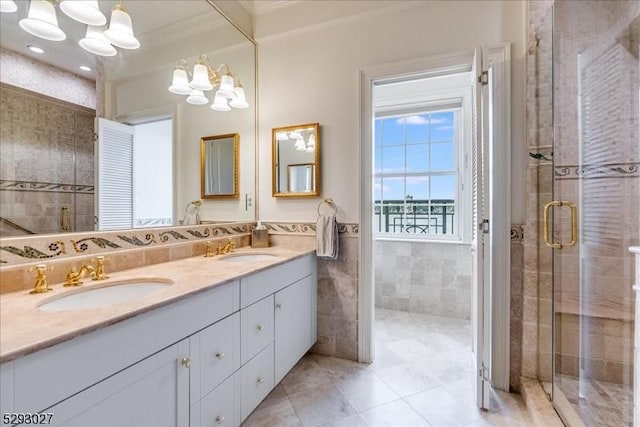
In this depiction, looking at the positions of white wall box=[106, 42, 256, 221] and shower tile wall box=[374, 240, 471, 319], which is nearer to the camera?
white wall box=[106, 42, 256, 221]

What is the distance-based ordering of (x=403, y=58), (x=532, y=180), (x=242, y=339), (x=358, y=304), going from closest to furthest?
(x=242, y=339) → (x=532, y=180) → (x=403, y=58) → (x=358, y=304)

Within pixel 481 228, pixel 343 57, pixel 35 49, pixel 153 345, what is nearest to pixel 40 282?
pixel 153 345

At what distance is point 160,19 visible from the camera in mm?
1731

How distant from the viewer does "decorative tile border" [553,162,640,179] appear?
65.0 inches

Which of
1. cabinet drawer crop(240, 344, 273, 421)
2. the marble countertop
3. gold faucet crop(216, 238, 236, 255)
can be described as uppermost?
gold faucet crop(216, 238, 236, 255)

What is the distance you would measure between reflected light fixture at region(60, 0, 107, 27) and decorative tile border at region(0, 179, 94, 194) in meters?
0.74

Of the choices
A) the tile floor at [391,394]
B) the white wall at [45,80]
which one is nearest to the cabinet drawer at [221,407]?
the tile floor at [391,394]

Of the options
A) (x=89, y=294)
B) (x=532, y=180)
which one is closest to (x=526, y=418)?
(x=532, y=180)

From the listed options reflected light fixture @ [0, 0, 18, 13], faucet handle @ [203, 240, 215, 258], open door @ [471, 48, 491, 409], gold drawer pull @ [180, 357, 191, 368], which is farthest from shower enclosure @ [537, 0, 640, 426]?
reflected light fixture @ [0, 0, 18, 13]

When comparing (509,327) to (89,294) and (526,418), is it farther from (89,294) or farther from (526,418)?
(89,294)

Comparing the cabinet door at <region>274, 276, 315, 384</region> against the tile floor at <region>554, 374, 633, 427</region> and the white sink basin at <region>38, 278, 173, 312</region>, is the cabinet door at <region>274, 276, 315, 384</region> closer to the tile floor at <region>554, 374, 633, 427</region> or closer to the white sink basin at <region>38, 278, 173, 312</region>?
the white sink basin at <region>38, 278, 173, 312</region>

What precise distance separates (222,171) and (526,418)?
245 centimetres

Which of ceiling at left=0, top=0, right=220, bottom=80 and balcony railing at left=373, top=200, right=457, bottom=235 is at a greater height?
ceiling at left=0, top=0, right=220, bottom=80

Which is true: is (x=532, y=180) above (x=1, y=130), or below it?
below
